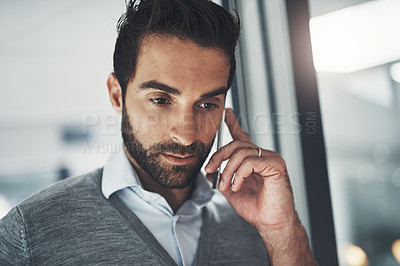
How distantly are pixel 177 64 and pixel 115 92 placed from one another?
1.07 feet

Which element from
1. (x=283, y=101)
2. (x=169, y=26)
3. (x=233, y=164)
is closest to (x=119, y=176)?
(x=233, y=164)

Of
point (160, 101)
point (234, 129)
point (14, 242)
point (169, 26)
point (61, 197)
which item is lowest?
point (14, 242)

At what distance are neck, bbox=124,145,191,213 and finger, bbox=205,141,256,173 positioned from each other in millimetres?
251

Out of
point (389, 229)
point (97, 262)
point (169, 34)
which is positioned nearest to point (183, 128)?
point (169, 34)

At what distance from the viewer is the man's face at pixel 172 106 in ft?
3.64

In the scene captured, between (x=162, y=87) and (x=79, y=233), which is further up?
(x=162, y=87)

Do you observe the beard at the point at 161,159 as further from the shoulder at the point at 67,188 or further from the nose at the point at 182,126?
the shoulder at the point at 67,188

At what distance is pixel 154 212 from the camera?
1.17 meters

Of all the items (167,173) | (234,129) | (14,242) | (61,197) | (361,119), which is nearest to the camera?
(14,242)

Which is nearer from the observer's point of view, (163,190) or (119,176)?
(119,176)

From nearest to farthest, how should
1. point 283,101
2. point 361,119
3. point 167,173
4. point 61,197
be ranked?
point 61,197 → point 167,173 → point 361,119 → point 283,101

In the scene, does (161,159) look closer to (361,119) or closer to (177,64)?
(177,64)

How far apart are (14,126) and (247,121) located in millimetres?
1123

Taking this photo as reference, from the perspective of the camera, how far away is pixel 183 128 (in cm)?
112
